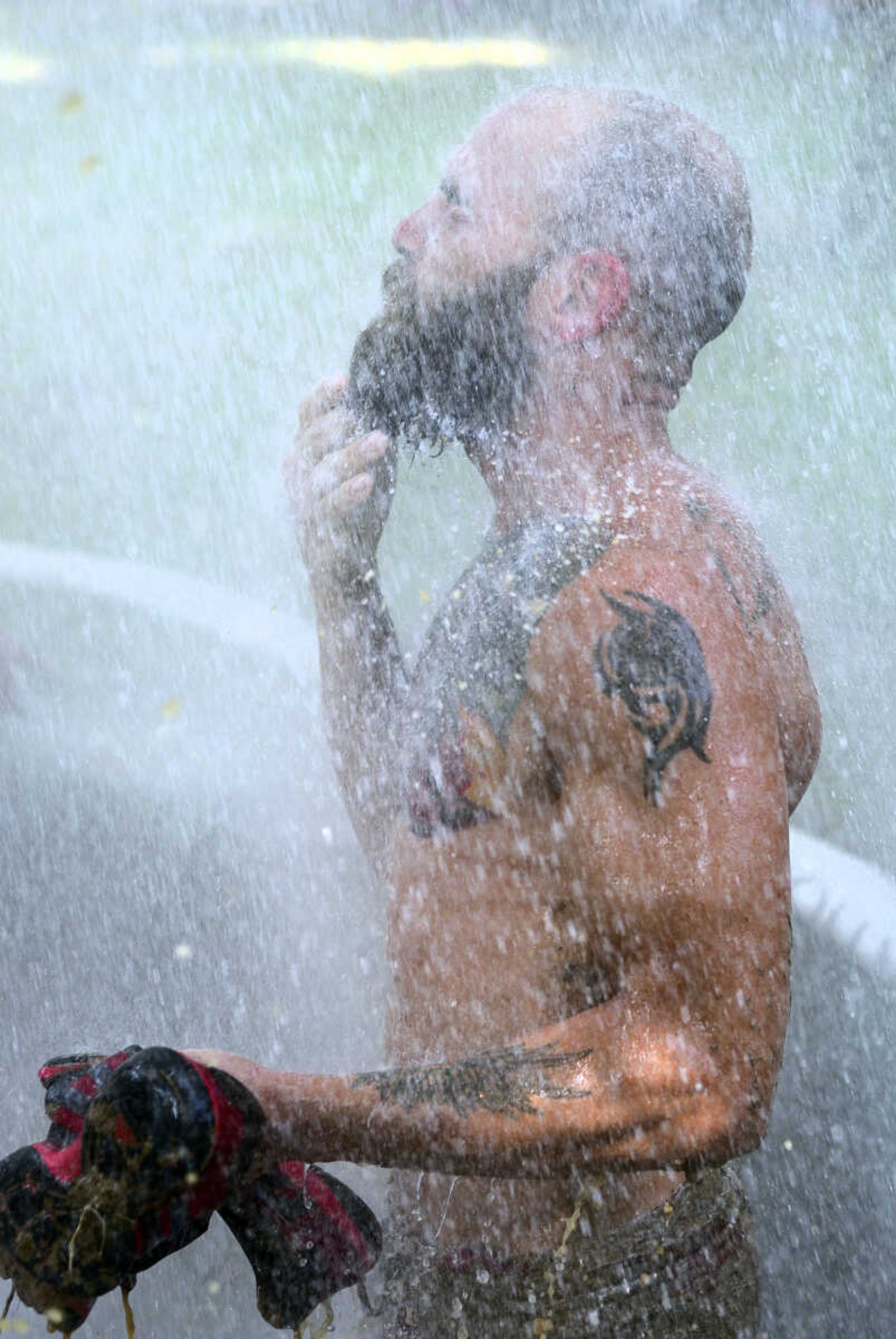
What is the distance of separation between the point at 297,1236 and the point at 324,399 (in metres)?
1.27

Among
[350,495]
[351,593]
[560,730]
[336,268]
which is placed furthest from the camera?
[336,268]

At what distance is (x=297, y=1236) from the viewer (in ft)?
4.80

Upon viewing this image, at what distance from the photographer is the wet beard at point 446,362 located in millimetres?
1828

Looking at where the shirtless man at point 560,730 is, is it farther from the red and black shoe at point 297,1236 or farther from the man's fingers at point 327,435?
the red and black shoe at point 297,1236

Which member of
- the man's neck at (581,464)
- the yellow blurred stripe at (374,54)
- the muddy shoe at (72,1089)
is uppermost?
the yellow blurred stripe at (374,54)

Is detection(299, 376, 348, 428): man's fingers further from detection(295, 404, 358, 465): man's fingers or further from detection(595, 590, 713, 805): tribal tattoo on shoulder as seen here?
detection(595, 590, 713, 805): tribal tattoo on shoulder

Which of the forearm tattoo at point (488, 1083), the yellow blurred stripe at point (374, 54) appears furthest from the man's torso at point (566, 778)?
the yellow blurred stripe at point (374, 54)

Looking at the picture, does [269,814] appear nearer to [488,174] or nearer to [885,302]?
[488,174]

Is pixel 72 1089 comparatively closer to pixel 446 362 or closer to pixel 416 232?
pixel 446 362

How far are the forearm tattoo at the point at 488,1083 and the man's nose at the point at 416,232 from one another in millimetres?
1200

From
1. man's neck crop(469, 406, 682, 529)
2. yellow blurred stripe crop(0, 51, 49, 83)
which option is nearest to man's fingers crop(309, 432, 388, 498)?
man's neck crop(469, 406, 682, 529)

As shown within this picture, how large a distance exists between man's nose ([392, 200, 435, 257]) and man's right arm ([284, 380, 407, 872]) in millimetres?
247

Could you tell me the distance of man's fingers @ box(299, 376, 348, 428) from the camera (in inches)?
81.8

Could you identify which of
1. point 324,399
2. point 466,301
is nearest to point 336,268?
point 324,399
